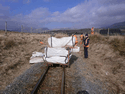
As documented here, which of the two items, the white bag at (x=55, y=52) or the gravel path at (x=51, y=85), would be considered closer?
the gravel path at (x=51, y=85)

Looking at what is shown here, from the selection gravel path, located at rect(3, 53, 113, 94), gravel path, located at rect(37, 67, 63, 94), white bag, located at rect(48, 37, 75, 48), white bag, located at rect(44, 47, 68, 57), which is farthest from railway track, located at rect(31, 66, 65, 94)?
white bag, located at rect(48, 37, 75, 48)

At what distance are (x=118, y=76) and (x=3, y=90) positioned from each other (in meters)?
6.03

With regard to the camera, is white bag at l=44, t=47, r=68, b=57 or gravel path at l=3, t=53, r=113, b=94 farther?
white bag at l=44, t=47, r=68, b=57

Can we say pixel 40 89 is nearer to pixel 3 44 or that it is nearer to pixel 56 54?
pixel 56 54

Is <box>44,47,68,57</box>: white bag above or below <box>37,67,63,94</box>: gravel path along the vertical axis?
above

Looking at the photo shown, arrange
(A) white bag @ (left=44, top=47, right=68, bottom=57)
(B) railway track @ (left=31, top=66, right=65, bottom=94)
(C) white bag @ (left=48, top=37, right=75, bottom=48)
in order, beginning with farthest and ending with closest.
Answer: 1. (C) white bag @ (left=48, top=37, right=75, bottom=48)
2. (A) white bag @ (left=44, top=47, right=68, bottom=57)
3. (B) railway track @ (left=31, top=66, right=65, bottom=94)

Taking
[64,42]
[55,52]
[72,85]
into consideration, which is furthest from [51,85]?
[64,42]

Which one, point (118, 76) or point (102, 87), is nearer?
point (102, 87)

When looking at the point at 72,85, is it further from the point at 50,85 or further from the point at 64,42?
the point at 64,42

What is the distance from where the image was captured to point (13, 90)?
3.92 m

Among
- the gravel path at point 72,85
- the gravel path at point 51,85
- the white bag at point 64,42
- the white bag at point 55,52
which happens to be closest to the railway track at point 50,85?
the gravel path at point 51,85

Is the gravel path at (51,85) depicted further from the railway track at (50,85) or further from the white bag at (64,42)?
the white bag at (64,42)

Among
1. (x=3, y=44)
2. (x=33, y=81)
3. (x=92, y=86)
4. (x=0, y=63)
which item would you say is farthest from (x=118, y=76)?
(x=3, y=44)

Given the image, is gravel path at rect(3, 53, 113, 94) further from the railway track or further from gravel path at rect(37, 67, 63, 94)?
gravel path at rect(37, 67, 63, 94)
